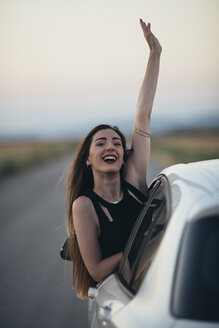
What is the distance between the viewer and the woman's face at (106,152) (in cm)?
352

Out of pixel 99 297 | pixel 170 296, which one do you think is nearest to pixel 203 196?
pixel 170 296

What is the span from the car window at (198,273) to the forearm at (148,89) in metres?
1.97

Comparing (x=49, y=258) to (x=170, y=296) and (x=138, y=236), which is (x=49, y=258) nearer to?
(x=138, y=236)

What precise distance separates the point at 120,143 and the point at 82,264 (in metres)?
0.82

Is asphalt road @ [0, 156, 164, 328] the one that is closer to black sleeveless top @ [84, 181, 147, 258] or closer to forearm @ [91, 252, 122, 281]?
black sleeveless top @ [84, 181, 147, 258]

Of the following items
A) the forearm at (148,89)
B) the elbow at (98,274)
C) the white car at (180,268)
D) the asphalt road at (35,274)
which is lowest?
the asphalt road at (35,274)

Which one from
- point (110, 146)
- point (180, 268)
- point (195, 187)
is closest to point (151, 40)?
point (110, 146)

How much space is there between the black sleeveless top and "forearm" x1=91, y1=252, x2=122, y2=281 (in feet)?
0.55

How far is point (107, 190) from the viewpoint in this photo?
346cm

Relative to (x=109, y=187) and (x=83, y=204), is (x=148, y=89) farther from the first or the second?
(x=83, y=204)

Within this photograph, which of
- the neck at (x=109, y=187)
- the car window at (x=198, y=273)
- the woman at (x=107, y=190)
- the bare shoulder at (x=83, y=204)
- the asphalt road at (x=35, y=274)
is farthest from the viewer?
the asphalt road at (x=35, y=274)

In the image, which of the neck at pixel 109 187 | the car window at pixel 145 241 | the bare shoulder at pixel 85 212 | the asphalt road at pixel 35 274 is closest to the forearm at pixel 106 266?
the car window at pixel 145 241

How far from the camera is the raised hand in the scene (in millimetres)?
4020

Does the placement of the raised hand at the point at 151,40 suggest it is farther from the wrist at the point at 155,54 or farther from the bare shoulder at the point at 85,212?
the bare shoulder at the point at 85,212
